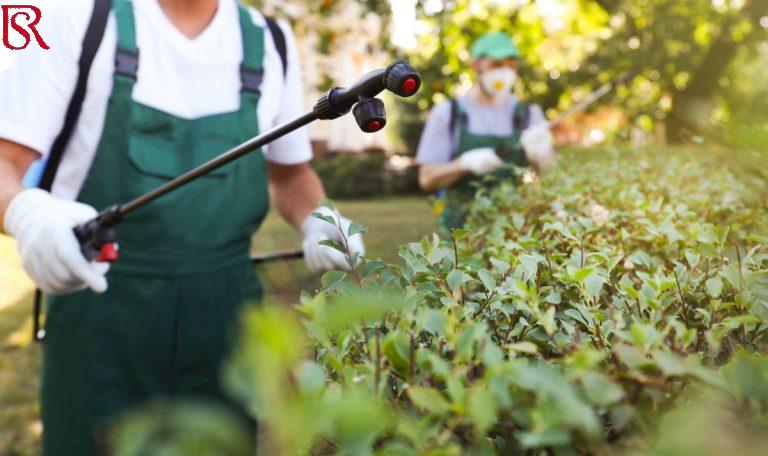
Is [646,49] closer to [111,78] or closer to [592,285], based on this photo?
[111,78]

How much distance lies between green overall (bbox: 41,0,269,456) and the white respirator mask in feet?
10.7

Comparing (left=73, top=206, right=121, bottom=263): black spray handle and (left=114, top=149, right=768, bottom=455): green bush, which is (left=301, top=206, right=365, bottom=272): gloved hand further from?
(left=114, top=149, right=768, bottom=455): green bush

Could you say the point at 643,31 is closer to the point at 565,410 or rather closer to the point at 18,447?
the point at 18,447

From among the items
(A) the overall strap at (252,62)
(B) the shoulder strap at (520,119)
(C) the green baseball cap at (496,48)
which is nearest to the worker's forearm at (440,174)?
(B) the shoulder strap at (520,119)

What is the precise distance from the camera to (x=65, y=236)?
201 centimetres

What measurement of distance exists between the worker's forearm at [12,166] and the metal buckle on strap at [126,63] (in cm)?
40

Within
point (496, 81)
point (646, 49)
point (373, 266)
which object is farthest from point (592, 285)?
point (646, 49)

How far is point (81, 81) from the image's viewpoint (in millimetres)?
2152

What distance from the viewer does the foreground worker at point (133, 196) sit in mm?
2117

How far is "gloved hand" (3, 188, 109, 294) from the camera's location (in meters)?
1.99

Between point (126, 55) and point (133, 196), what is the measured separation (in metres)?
0.46

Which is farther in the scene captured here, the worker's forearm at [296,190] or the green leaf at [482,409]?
the worker's forearm at [296,190]

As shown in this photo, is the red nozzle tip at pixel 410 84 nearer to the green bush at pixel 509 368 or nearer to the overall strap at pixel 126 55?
the green bush at pixel 509 368

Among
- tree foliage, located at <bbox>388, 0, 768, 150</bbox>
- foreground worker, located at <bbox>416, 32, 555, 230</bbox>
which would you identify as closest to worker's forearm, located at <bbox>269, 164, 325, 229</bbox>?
foreground worker, located at <bbox>416, 32, 555, 230</bbox>
